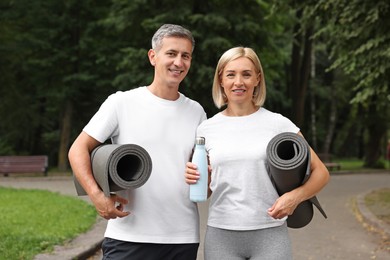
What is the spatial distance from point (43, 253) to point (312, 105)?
31.6 meters

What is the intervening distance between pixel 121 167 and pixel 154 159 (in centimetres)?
24

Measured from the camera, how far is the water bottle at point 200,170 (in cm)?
288

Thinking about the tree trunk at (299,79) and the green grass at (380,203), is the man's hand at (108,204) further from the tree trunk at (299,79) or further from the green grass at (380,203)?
the tree trunk at (299,79)

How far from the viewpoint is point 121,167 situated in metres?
2.82

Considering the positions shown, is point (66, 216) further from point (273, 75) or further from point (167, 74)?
point (273, 75)

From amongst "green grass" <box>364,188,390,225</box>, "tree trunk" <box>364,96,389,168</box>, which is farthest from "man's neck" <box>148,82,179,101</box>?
"tree trunk" <box>364,96,389,168</box>

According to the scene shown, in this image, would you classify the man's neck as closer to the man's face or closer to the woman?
the man's face

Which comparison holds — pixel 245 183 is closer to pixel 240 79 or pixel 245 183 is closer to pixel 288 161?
pixel 288 161

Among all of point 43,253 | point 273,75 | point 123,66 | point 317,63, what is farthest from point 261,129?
point 317,63

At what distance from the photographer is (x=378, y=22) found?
9742 millimetres

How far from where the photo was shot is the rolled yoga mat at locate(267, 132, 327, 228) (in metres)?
2.67

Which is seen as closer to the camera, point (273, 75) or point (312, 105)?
point (273, 75)

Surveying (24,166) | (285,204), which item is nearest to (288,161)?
(285,204)

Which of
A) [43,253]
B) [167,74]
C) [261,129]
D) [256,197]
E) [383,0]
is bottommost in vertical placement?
[43,253]
